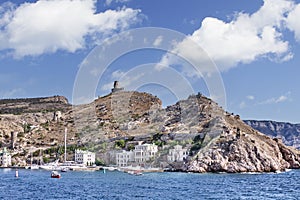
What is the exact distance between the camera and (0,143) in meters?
153

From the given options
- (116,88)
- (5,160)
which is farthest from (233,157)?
(116,88)

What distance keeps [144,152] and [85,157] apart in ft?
52.0

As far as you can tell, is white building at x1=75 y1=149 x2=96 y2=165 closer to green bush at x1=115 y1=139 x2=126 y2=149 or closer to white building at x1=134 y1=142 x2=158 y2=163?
green bush at x1=115 y1=139 x2=126 y2=149

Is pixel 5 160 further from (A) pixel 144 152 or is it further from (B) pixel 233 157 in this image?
(B) pixel 233 157

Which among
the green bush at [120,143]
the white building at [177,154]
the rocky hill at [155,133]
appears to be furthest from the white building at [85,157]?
the white building at [177,154]

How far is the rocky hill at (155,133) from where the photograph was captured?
97.8 meters

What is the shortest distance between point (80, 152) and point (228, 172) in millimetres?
42285

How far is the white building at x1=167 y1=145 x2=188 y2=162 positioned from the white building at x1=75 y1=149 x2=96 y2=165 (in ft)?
74.9

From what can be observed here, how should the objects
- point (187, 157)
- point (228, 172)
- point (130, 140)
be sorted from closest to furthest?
point (228, 172) < point (187, 157) < point (130, 140)

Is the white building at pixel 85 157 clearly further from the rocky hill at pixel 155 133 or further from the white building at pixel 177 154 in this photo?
the white building at pixel 177 154

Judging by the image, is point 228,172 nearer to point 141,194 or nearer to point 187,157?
point 187,157

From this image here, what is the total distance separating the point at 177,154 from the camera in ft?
341

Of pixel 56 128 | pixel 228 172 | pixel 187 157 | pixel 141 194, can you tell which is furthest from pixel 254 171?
pixel 56 128

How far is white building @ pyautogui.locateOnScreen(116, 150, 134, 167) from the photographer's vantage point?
11338 cm
